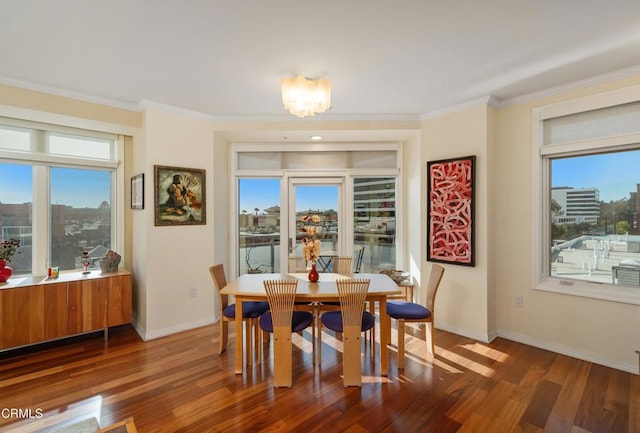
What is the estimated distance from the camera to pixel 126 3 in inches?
72.2

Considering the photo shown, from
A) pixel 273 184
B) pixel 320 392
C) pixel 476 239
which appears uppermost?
pixel 273 184

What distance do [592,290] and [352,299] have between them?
8.05 feet

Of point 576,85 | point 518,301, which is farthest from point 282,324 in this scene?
point 576,85

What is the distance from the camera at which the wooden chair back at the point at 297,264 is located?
377 cm

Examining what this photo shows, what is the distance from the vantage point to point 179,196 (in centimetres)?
365

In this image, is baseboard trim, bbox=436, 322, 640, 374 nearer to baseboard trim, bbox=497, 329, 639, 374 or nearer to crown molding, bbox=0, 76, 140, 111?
baseboard trim, bbox=497, 329, 639, 374

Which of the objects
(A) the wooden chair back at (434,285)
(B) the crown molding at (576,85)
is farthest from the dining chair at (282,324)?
(B) the crown molding at (576,85)

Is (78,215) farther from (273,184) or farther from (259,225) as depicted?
(273,184)

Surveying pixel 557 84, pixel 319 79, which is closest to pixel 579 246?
pixel 557 84

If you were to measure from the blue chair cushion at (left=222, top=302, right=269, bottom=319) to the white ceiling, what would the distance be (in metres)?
2.24

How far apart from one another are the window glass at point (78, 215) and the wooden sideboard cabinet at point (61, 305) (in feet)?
1.07

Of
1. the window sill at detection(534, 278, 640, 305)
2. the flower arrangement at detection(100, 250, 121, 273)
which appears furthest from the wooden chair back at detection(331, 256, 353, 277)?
the flower arrangement at detection(100, 250, 121, 273)

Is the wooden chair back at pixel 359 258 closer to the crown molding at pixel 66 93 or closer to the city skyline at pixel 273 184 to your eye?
the city skyline at pixel 273 184

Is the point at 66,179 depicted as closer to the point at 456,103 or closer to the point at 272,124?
the point at 272,124
